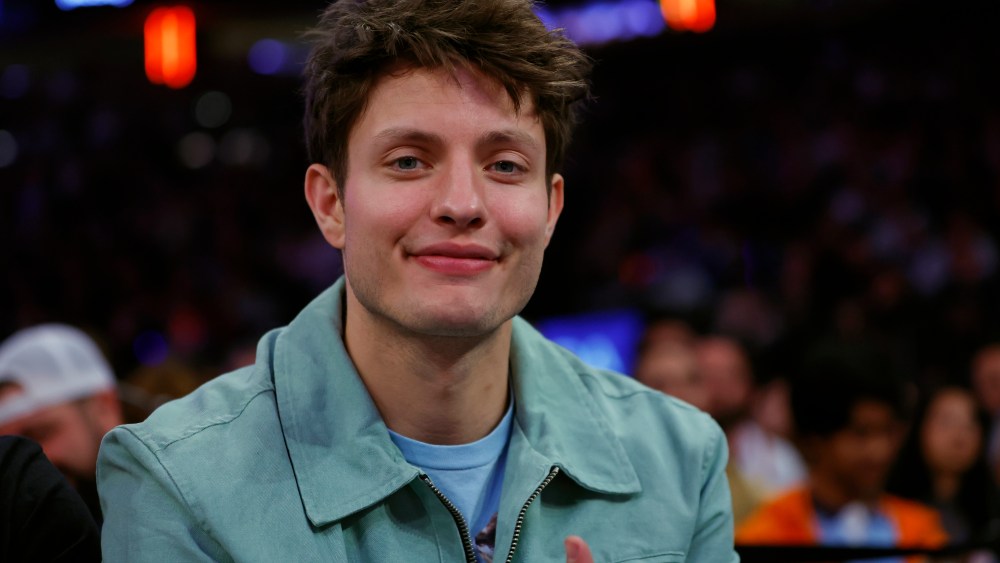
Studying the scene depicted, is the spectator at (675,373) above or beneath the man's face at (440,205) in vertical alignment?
beneath

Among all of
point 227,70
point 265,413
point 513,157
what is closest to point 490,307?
point 513,157

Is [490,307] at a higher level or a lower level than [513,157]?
lower

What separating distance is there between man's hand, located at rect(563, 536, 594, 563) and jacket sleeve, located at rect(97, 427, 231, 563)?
0.58 m

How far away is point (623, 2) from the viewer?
972 centimetres

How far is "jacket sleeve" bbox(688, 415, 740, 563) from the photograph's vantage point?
253 centimetres

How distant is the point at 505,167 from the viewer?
7.71 feet

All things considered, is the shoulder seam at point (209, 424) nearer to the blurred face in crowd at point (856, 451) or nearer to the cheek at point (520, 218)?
the cheek at point (520, 218)

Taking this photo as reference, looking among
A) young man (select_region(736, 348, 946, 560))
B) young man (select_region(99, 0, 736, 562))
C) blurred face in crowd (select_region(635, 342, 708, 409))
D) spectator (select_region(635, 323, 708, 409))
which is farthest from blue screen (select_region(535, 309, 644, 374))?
young man (select_region(99, 0, 736, 562))

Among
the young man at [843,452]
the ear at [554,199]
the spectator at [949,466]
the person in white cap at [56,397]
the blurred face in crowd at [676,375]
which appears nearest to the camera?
the ear at [554,199]

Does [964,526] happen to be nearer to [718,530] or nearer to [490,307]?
[718,530]

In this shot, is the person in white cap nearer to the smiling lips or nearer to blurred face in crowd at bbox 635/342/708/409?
the smiling lips

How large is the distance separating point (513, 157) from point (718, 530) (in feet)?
Result: 2.89

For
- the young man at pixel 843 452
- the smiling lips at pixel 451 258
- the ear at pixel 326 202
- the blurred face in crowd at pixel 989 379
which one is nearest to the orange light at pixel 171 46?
the blurred face in crowd at pixel 989 379

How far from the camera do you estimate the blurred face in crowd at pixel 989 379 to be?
19.0 ft
